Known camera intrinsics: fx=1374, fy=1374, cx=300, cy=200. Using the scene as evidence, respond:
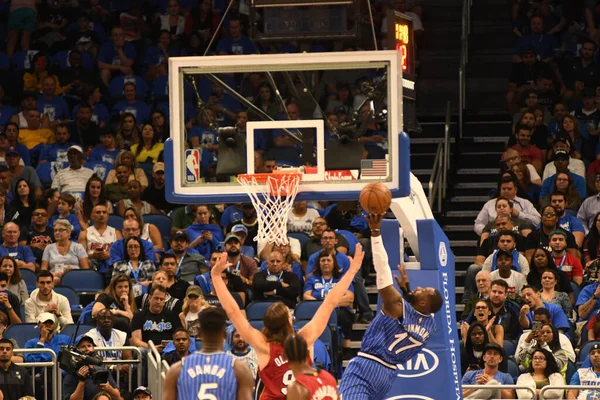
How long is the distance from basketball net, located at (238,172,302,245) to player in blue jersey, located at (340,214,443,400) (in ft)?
5.19

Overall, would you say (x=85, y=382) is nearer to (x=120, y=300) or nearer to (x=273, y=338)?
(x=120, y=300)

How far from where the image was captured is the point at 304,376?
27.5 ft

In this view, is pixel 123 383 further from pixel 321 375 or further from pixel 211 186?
pixel 321 375

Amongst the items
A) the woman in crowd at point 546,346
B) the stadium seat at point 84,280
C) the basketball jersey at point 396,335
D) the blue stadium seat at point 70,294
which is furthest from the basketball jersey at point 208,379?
the stadium seat at point 84,280

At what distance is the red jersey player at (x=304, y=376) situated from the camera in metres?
8.32

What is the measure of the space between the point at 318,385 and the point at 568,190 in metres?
9.39

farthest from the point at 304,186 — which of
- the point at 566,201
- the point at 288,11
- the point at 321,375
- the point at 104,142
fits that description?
the point at 104,142

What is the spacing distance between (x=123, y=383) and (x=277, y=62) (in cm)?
455

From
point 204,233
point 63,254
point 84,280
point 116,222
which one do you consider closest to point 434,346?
point 204,233

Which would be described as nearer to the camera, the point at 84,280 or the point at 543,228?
the point at 84,280

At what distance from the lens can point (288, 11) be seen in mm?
11969

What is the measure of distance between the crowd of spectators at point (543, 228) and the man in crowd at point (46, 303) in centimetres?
443

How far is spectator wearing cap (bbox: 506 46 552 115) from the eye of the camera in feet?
65.2

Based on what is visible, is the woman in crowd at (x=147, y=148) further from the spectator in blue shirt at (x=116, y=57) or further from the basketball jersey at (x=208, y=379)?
the basketball jersey at (x=208, y=379)
